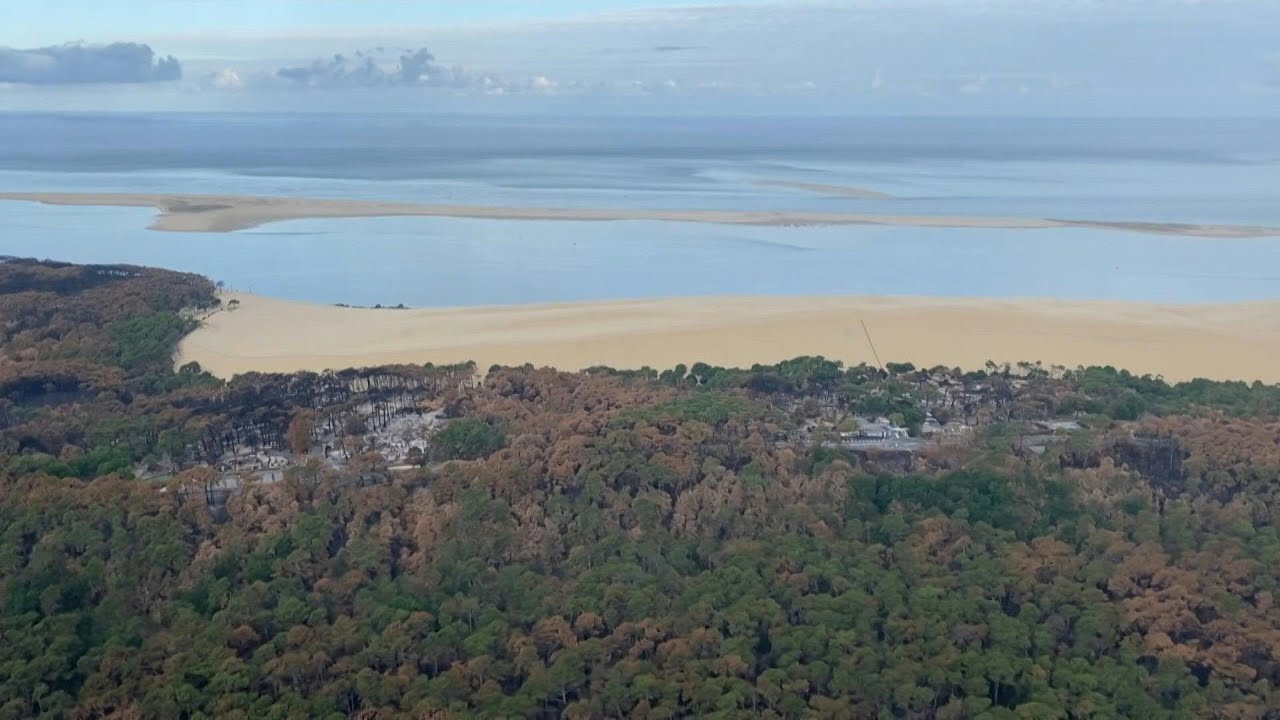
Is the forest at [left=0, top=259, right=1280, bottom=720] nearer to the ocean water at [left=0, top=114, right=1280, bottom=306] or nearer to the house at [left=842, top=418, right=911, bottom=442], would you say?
the house at [left=842, top=418, right=911, bottom=442]

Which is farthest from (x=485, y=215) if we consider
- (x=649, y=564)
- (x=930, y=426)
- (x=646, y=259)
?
(x=649, y=564)

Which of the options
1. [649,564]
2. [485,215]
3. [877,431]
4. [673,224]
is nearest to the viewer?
[649,564]

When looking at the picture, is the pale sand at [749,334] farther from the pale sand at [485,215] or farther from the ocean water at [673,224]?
the pale sand at [485,215]

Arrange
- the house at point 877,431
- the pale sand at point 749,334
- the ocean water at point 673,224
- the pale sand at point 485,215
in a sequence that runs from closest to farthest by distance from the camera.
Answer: the house at point 877,431 < the pale sand at point 749,334 < the ocean water at point 673,224 < the pale sand at point 485,215

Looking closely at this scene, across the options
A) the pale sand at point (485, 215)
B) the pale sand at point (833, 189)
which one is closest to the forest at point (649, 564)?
the pale sand at point (485, 215)

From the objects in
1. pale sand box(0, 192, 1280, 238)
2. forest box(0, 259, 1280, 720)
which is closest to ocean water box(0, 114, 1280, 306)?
pale sand box(0, 192, 1280, 238)

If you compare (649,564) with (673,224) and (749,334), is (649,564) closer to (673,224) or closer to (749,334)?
(749,334)

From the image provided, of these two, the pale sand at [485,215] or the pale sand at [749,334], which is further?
the pale sand at [485,215]

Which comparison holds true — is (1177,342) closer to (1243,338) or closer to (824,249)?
(1243,338)
